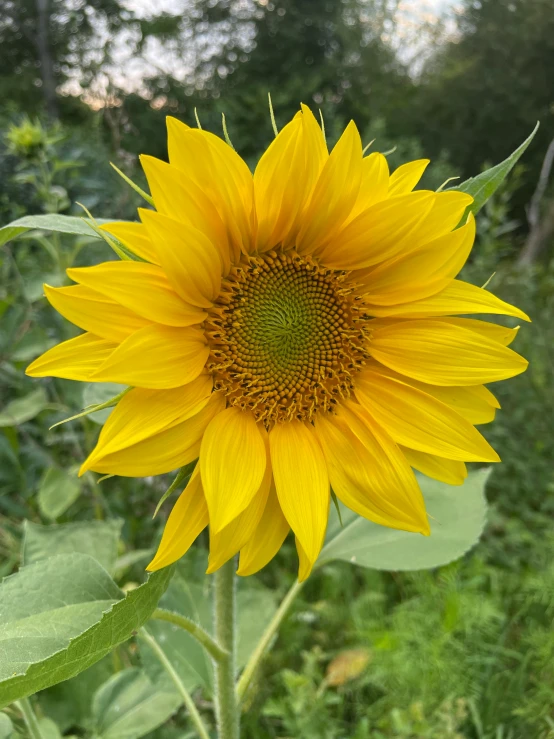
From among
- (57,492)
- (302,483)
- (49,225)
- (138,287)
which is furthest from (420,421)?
(57,492)

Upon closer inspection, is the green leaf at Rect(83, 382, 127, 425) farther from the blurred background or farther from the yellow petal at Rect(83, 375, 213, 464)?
the yellow petal at Rect(83, 375, 213, 464)

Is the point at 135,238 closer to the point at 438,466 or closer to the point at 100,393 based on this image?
the point at 100,393

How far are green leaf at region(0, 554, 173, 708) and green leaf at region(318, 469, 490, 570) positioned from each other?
1.41 ft

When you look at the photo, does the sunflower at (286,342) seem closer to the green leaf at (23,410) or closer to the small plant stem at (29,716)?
the small plant stem at (29,716)

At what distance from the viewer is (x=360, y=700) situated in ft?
5.13

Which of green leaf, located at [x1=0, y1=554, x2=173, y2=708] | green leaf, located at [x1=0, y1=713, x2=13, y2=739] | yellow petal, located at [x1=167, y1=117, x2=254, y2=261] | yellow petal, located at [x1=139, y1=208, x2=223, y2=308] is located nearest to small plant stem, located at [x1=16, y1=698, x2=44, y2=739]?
green leaf, located at [x1=0, y1=713, x2=13, y2=739]

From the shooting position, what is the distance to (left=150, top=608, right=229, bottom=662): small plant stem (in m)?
0.73

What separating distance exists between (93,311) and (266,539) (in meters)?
0.33

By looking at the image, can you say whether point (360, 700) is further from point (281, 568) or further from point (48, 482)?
point (48, 482)

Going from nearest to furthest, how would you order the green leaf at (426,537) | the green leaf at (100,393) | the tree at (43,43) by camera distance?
the green leaf at (100,393)
the green leaf at (426,537)
the tree at (43,43)

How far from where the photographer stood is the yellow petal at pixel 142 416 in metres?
0.62

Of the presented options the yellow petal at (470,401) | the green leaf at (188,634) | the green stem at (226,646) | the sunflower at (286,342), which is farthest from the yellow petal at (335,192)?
the green leaf at (188,634)

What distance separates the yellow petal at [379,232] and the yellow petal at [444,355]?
104 mm

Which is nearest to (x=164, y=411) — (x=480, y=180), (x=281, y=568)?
(x=480, y=180)
